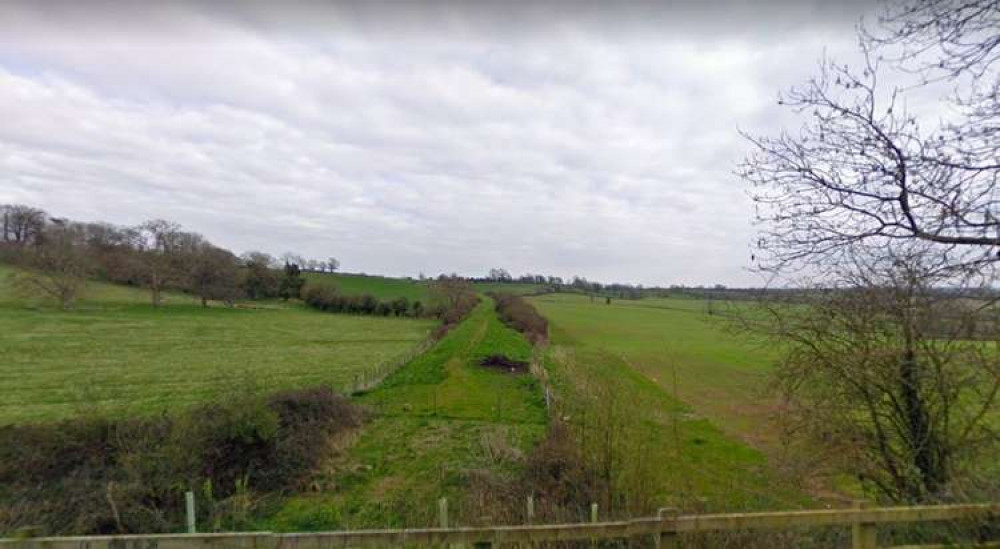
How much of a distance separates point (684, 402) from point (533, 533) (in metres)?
21.2

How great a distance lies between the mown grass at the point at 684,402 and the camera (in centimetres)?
805

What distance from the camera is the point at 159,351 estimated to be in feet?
117

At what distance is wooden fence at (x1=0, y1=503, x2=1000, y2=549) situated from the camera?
297 cm

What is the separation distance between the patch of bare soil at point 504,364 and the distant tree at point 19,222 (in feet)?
313

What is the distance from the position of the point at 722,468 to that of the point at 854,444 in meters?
8.06

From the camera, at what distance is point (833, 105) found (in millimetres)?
4996

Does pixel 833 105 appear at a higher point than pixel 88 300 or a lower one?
higher

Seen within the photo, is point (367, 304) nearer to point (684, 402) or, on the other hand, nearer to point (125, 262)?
point (125, 262)

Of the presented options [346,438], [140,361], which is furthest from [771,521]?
[140,361]

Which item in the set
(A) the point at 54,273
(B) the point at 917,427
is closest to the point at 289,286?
(A) the point at 54,273

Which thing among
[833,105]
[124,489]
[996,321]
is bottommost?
[124,489]

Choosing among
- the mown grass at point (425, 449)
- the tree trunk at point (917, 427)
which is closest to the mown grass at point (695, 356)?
the tree trunk at point (917, 427)

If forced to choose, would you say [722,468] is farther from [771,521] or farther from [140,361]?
[140,361]

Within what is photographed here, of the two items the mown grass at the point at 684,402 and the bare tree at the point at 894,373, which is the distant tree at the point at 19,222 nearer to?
the mown grass at the point at 684,402
